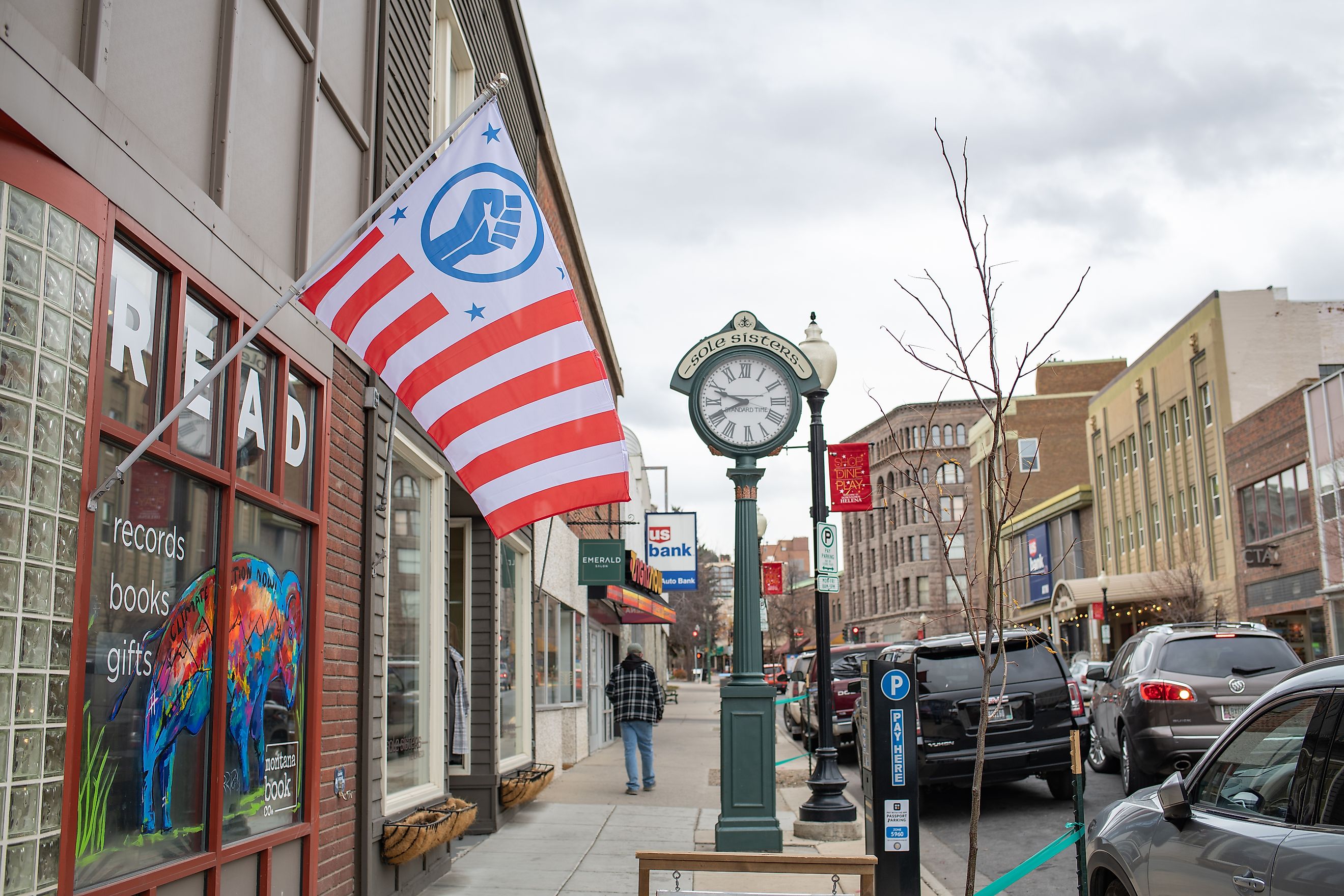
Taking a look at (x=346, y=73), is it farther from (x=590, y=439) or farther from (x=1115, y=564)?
(x=1115, y=564)

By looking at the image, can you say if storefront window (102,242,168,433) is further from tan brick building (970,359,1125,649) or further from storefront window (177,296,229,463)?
tan brick building (970,359,1125,649)

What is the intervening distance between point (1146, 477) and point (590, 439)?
137ft

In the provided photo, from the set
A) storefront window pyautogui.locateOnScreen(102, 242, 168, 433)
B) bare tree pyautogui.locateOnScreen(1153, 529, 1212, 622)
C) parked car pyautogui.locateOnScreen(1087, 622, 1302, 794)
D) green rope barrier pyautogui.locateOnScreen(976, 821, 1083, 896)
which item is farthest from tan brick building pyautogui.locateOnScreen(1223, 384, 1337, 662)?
storefront window pyautogui.locateOnScreen(102, 242, 168, 433)

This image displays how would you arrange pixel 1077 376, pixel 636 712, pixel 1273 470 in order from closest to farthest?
pixel 636 712 < pixel 1273 470 < pixel 1077 376

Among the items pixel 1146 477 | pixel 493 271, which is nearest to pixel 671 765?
pixel 493 271

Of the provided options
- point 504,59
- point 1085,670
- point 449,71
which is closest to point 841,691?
point 1085,670

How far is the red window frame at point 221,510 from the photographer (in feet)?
12.2

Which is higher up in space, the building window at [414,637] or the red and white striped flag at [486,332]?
the red and white striped flag at [486,332]

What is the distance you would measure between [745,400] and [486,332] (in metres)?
5.72

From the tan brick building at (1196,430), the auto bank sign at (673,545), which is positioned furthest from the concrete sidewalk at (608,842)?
the tan brick building at (1196,430)

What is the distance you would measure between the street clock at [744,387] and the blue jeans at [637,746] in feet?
17.5

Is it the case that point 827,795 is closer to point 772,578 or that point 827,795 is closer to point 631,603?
point 631,603

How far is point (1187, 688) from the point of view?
34.7 ft

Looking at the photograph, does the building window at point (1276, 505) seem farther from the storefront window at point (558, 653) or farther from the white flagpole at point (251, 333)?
the white flagpole at point (251, 333)
